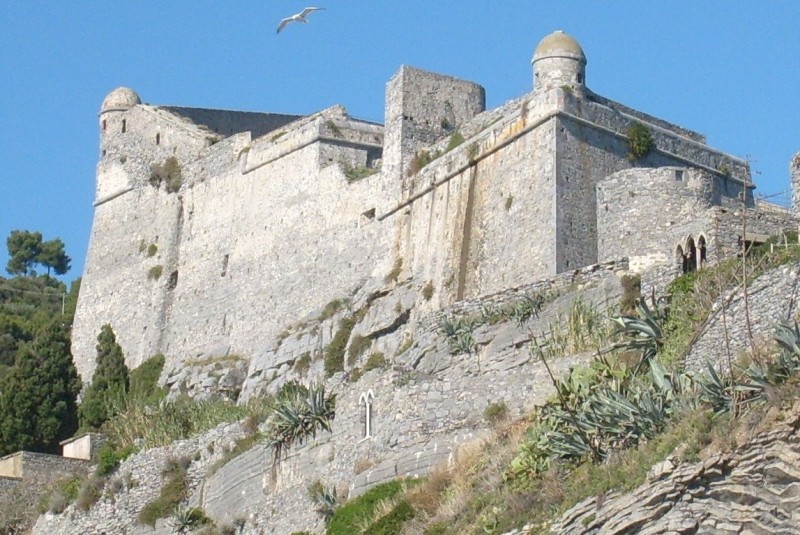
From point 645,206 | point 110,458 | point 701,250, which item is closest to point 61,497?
point 110,458

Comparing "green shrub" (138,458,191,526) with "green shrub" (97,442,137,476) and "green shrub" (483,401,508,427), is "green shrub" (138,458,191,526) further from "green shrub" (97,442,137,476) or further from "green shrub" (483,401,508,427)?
"green shrub" (483,401,508,427)

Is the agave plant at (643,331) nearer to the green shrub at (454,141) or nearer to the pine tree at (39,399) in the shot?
the green shrub at (454,141)

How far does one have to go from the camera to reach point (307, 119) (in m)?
47.8

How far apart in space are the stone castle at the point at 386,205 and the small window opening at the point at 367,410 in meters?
4.70

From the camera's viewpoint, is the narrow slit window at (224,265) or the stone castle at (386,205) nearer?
the stone castle at (386,205)

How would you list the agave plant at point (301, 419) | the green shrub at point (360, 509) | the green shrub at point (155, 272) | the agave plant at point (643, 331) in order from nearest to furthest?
the agave plant at point (643, 331) → the green shrub at point (360, 509) → the agave plant at point (301, 419) → the green shrub at point (155, 272)

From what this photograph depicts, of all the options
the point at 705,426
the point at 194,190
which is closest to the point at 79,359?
the point at 194,190

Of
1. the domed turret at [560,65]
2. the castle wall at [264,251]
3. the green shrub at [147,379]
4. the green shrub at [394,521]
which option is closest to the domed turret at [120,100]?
the castle wall at [264,251]

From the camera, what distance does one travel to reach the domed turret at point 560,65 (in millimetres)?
38688

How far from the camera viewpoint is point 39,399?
1770 inches

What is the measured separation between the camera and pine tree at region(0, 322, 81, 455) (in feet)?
144

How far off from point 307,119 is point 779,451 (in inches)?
1132

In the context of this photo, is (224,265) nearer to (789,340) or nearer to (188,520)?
(188,520)

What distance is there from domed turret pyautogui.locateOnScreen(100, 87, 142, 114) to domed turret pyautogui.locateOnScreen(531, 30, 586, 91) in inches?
785
